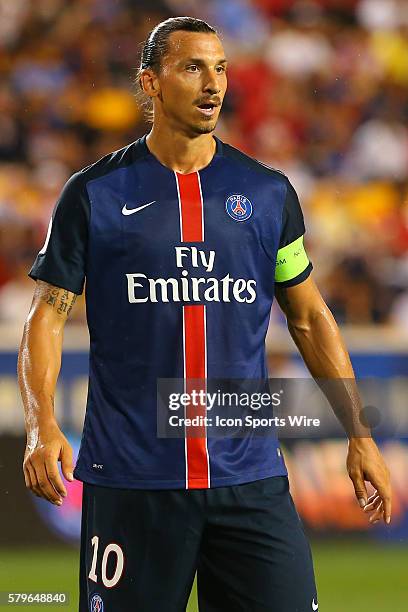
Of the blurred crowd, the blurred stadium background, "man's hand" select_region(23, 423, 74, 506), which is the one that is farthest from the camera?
the blurred crowd

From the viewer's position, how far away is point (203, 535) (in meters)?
3.19

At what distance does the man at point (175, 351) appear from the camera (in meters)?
3.15

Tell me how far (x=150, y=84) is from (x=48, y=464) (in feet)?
3.71

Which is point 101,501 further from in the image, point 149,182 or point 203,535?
point 149,182

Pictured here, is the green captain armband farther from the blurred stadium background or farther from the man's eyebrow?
the blurred stadium background

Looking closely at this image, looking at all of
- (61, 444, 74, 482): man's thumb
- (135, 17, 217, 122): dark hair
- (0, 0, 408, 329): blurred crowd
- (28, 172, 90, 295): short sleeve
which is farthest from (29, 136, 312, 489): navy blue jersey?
(0, 0, 408, 329): blurred crowd

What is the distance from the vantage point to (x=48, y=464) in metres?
2.96

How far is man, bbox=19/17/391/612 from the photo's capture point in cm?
315

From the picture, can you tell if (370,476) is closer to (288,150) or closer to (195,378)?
(195,378)

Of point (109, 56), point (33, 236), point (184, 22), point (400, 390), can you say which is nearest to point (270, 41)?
point (109, 56)

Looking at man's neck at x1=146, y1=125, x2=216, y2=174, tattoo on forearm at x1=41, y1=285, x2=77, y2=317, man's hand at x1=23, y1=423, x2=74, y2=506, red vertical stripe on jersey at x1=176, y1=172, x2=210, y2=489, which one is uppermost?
man's neck at x1=146, y1=125, x2=216, y2=174

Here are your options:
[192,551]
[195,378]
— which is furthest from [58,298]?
[192,551]

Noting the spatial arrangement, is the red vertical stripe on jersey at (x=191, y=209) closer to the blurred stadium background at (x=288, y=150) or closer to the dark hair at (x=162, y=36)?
the dark hair at (x=162, y=36)

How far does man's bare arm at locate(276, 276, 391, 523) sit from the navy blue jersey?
0.49 ft
